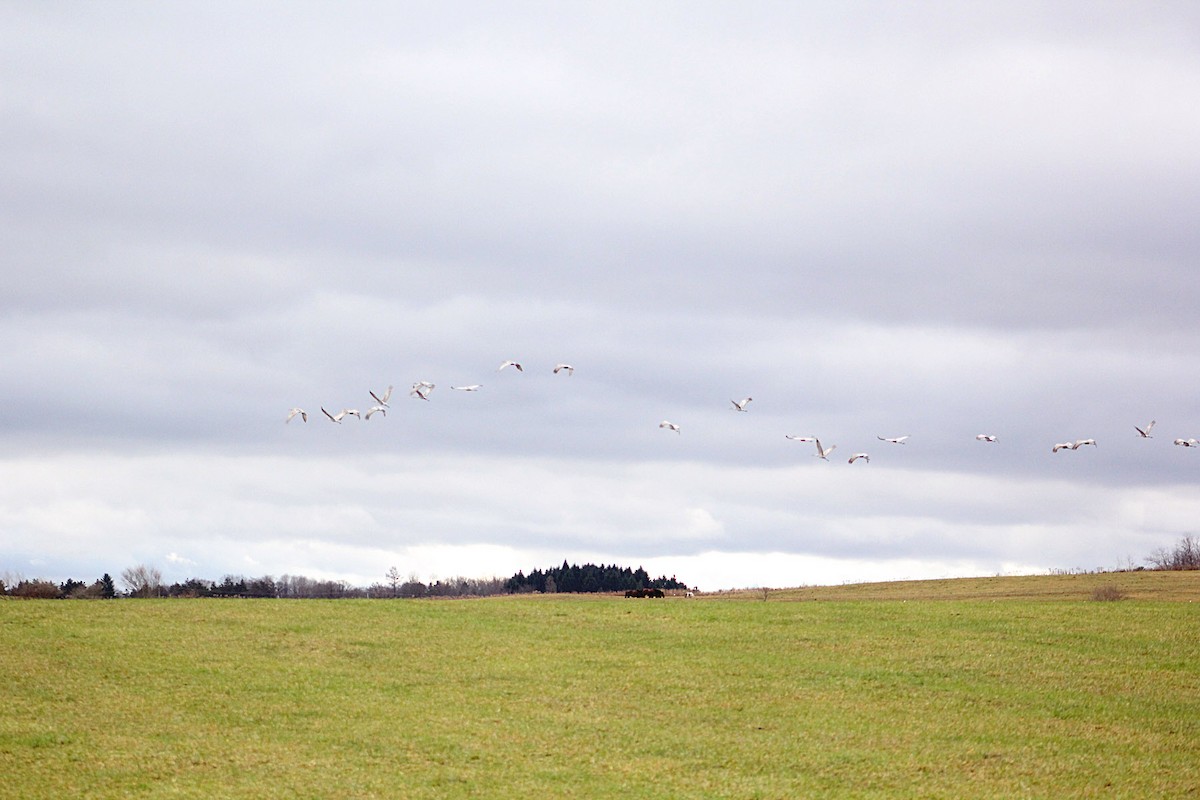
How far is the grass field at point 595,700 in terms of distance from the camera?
23062 millimetres

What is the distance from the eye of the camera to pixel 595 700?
2900 cm

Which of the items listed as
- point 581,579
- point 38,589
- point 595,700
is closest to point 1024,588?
point 595,700

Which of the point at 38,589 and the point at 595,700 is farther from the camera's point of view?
the point at 38,589

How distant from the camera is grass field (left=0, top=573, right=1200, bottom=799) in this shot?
908 inches

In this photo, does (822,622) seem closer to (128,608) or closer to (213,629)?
(213,629)

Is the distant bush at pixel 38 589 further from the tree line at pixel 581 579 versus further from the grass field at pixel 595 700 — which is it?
the tree line at pixel 581 579

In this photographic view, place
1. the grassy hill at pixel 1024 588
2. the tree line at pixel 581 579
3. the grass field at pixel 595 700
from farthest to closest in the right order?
the tree line at pixel 581 579 → the grassy hill at pixel 1024 588 → the grass field at pixel 595 700

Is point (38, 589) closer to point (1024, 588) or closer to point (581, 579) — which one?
point (1024, 588)

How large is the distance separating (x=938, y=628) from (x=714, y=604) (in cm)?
850

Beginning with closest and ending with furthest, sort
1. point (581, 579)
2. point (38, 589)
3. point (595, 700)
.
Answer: point (595, 700), point (38, 589), point (581, 579)

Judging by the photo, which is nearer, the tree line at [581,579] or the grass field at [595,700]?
the grass field at [595,700]

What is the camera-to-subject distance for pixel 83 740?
2527 cm

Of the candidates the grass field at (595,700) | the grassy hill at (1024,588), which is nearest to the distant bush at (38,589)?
the grass field at (595,700)

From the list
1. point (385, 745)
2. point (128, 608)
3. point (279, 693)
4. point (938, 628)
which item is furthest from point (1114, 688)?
point (128, 608)
